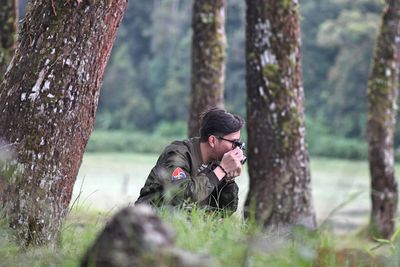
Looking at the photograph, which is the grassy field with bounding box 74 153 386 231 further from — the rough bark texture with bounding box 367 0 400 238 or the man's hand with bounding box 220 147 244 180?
the man's hand with bounding box 220 147 244 180

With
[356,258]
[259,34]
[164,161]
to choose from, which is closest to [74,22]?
[164,161]

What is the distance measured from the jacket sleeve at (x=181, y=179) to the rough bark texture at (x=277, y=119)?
3.96m

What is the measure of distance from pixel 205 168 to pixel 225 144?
232 millimetres

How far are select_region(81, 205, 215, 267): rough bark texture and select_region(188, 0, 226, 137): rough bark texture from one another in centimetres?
942

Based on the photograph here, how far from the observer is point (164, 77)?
254ft

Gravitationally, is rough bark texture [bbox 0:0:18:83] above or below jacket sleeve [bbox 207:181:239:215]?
above

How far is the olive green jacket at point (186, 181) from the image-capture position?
5551mm

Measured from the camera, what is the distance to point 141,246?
9.60 ft

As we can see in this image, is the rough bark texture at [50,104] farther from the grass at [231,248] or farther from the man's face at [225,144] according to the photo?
the man's face at [225,144]

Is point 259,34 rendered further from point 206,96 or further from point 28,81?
point 28,81

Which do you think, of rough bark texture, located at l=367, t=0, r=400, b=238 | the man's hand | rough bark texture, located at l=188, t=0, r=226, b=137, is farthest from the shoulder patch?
rough bark texture, located at l=367, t=0, r=400, b=238

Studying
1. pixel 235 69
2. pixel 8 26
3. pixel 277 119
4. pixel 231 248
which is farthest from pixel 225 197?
pixel 235 69

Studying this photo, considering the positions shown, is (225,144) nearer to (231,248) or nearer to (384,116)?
(231,248)

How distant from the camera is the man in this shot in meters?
5.57
